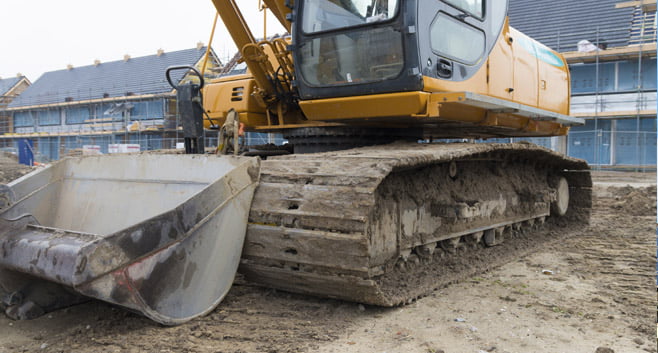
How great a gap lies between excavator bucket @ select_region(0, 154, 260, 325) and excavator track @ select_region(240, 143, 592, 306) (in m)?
0.25

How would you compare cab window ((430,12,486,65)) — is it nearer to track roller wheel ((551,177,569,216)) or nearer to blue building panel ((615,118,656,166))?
track roller wheel ((551,177,569,216))

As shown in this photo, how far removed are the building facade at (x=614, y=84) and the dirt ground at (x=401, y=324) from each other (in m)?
17.4

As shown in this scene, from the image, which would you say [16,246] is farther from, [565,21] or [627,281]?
[565,21]

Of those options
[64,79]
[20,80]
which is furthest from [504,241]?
[20,80]

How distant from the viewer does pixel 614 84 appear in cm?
2156

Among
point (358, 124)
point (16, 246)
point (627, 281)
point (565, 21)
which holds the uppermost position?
point (565, 21)

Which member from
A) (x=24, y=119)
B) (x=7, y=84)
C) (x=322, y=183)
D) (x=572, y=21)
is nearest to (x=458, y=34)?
(x=322, y=183)

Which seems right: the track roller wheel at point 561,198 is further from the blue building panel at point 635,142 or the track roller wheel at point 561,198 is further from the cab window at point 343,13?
the blue building panel at point 635,142

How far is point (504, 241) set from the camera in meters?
5.68

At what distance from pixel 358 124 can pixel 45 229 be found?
2491mm

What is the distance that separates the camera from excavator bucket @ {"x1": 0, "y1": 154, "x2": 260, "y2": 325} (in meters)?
2.71

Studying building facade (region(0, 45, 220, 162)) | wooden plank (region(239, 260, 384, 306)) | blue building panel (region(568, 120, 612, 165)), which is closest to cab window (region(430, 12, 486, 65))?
wooden plank (region(239, 260, 384, 306))

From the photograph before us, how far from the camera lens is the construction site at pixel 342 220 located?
9.62 ft

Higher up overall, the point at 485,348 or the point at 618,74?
the point at 618,74
